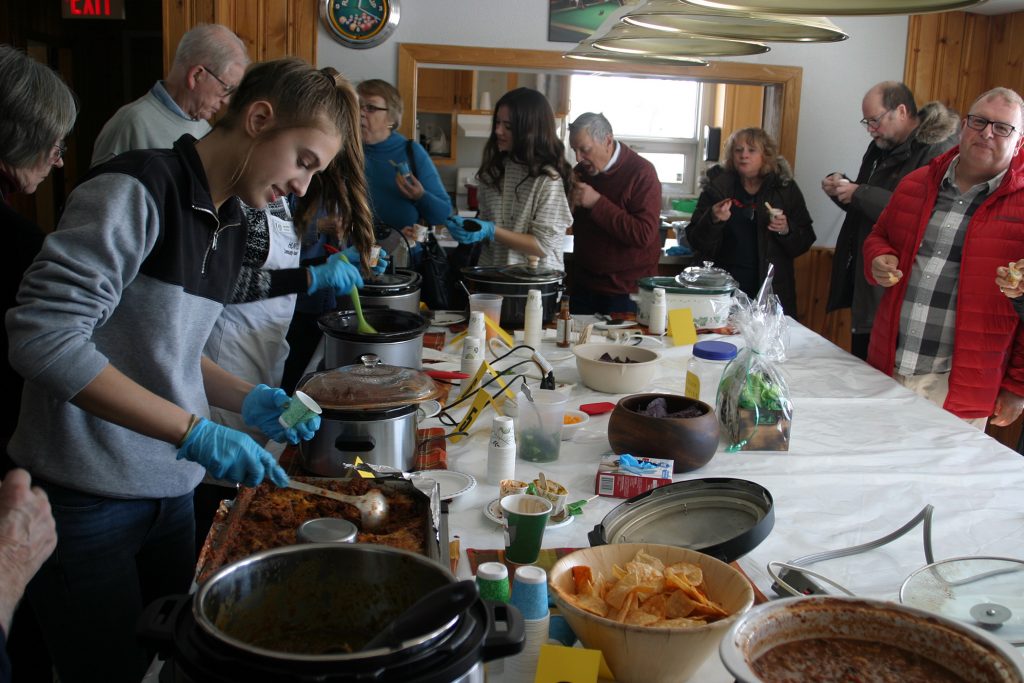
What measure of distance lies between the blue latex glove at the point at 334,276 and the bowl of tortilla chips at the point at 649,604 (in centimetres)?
169

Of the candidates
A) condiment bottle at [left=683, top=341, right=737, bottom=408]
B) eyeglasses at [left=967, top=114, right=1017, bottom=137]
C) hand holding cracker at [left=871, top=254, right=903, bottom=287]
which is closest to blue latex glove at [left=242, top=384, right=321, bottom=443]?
condiment bottle at [left=683, top=341, right=737, bottom=408]

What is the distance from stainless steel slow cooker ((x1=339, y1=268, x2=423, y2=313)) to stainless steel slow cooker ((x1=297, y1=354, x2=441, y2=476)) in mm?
1104

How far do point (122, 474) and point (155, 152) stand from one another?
0.57 m

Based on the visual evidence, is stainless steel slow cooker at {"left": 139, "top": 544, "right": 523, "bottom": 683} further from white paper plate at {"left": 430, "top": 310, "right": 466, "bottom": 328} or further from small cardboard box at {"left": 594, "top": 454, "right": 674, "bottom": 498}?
white paper plate at {"left": 430, "top": 310, "right": 466, "bottom": 328}

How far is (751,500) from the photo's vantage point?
5.09ft

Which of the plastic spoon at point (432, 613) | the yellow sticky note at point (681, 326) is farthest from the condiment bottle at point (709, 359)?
the plastic spoon at point (432, 613)

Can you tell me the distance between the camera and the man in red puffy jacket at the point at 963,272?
9.21 ft

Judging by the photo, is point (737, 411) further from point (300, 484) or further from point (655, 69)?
point (655, 69)

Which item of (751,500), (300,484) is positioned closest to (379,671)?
(300,484)

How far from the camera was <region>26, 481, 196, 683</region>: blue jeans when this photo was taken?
1.56 meters

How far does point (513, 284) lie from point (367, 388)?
1.52 metres

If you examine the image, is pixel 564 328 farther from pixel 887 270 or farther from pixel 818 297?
pixel 818 297

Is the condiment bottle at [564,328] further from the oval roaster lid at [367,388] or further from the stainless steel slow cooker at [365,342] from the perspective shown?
the oval roaster lid at [367,388]

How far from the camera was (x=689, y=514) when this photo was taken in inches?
62.2
